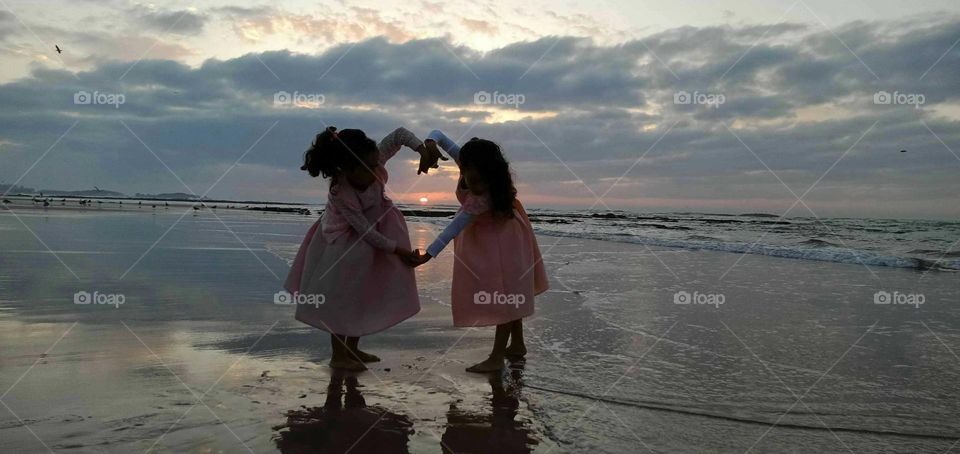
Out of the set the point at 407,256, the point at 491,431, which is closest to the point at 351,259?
the point at 407,256

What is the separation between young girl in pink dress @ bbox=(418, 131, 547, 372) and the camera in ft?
15.3

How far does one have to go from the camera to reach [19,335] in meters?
4.86

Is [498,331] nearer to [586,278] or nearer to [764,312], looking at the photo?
[764,312]

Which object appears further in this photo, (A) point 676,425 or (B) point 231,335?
(B) point 231,335

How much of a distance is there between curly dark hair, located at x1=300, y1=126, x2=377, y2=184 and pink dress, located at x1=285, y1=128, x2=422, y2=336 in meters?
0.13

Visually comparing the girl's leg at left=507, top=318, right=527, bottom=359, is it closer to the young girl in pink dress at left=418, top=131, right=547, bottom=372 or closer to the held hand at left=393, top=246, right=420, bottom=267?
the young girl in pink dress at left=418, top=131, right=547, bottom=372

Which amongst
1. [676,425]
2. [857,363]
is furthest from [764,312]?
[676,425]

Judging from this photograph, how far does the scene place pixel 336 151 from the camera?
460 cm

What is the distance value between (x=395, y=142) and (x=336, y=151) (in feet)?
1.63

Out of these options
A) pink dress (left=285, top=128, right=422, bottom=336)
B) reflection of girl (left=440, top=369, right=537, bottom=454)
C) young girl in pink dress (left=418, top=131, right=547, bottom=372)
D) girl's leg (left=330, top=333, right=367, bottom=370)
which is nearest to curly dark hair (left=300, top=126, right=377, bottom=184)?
pink dress (left=285, top=128, right=422, bottom=336)

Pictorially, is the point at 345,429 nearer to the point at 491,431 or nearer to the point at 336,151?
the point at 491,431

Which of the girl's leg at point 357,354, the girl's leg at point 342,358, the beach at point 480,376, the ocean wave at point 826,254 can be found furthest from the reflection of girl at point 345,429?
the ocean wave at point 826,254

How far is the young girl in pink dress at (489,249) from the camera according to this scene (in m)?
4.66

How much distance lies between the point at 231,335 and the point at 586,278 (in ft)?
19.9
